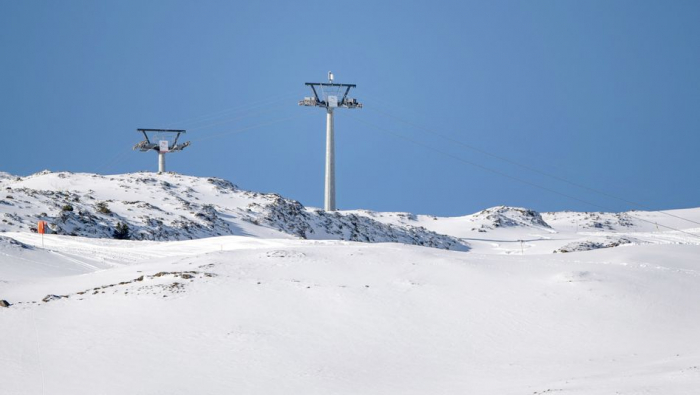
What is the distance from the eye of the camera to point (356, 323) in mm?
19125

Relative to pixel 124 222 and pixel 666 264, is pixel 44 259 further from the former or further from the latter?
pixel 666 264

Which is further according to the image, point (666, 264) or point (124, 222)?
point (124, 222)

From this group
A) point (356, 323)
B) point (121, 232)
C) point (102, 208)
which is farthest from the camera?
point (102, 208)

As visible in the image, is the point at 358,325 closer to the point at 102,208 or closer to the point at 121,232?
the point at 121,232

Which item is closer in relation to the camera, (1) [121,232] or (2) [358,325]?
(2) [358,325]

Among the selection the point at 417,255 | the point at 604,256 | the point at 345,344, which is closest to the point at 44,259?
the point at 417,255

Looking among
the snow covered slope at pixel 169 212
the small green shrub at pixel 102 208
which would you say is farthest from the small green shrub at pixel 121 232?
the small green shrub at pixel 102 208

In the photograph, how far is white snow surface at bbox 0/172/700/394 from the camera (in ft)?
50.5

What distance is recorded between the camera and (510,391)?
14367 mm

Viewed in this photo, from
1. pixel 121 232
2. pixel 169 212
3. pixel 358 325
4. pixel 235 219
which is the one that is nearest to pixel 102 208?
pixel 121 232

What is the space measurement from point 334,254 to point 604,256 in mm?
9765

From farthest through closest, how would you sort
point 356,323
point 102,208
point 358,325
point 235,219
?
1. point 235,219
2. point 102,208
3. point 356,323
4. point 358,325

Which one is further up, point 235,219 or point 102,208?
point 102,208

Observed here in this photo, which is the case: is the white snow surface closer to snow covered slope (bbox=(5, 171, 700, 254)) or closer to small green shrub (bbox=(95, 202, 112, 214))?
snow covered slope (bbox=(5, 171, 700, 254))
